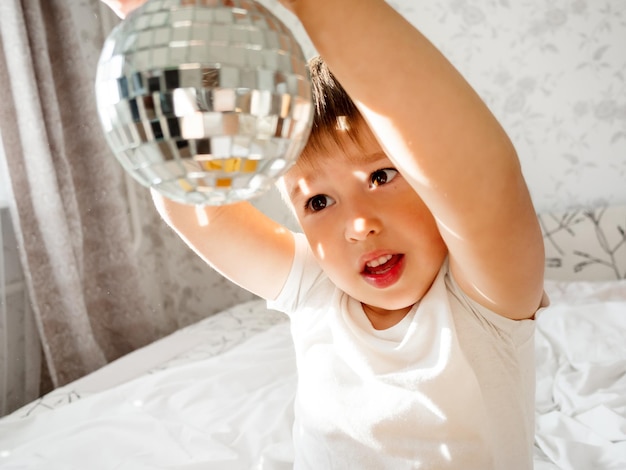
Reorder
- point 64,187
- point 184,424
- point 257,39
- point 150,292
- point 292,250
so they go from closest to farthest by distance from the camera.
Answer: point 257,39 → point 292,250 → point 184,424 → point 64,187 → point 150,292

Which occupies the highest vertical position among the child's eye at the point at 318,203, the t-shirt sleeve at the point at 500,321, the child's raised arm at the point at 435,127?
the child's raised arm at the point at 435,127

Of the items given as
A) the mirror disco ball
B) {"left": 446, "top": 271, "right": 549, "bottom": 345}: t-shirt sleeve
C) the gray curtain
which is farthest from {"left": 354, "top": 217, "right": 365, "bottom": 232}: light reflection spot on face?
the gray curtain

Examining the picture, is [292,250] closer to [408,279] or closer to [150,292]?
[408,279]

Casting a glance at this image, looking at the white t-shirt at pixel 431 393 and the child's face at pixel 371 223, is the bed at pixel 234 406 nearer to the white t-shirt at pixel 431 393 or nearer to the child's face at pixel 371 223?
the white t-shirt at pixel 431 393

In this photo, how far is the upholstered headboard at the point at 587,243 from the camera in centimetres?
196

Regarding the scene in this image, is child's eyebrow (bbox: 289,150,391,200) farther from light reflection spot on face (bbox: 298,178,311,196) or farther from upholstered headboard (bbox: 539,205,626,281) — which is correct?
upholstered headboard (bbox: 539,205,626,281)

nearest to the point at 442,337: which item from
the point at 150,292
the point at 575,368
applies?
the point at 575,368

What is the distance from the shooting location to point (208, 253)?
0.63 m

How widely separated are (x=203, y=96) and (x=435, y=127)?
150 millimetres

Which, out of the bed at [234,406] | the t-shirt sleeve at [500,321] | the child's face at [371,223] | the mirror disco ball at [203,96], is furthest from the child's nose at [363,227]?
the bed at [234,406]

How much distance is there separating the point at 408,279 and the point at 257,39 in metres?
0.39

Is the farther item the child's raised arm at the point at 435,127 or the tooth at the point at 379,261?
the tooth at the point at 379,261

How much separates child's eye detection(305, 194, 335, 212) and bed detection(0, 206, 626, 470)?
48 cm

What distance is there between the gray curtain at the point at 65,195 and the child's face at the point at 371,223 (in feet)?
5.30
